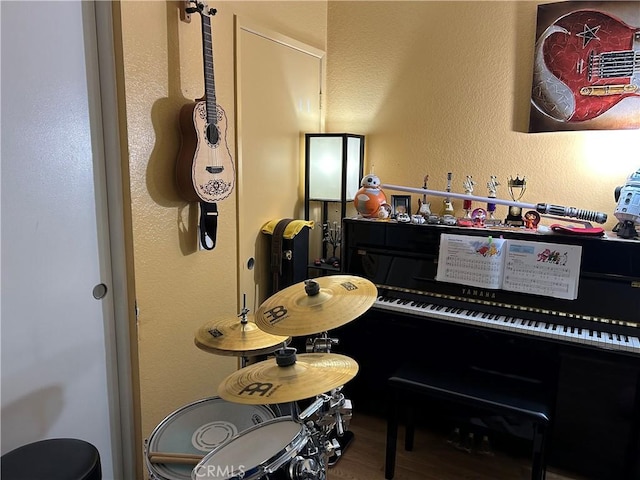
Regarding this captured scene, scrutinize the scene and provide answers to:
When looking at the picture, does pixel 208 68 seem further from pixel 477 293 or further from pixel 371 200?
pixel 477 293

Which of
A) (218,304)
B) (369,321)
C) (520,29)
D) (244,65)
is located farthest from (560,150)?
(218,304)

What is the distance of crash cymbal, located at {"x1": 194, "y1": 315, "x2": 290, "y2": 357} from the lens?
148 centimetres

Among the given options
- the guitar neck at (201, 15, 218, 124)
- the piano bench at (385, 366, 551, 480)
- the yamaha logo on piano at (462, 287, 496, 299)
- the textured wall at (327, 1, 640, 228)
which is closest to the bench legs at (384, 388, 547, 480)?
the piano bench at (385, 366, 551, 480)

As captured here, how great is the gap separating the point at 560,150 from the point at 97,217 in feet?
6.83

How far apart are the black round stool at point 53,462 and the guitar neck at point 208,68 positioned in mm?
1235

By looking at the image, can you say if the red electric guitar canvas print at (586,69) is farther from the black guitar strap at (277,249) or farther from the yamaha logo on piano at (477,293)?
the black guitar strap at (277,249)

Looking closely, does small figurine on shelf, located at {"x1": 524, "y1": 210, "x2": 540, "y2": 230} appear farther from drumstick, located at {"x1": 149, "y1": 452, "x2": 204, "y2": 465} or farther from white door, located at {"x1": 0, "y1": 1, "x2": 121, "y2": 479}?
white door, located at {"x1": 0, "y1": 1, "x2": 121, "y2": 479}

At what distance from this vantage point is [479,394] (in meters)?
1.83

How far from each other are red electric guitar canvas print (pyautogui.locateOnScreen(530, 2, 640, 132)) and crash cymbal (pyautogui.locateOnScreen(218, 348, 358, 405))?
1.66m

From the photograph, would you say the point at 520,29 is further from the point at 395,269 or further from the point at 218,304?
the point at 218,304

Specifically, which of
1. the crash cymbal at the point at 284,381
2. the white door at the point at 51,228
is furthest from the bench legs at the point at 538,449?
the white door at the point at 51,228

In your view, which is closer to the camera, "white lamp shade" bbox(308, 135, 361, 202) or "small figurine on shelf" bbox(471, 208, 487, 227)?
"small figurine on shelf" bbox(471, 208, 487, 227)

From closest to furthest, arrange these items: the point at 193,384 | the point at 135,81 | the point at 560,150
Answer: the point at 135,81, the point at 193,384, the point at 560,150

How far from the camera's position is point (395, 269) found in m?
2.35
